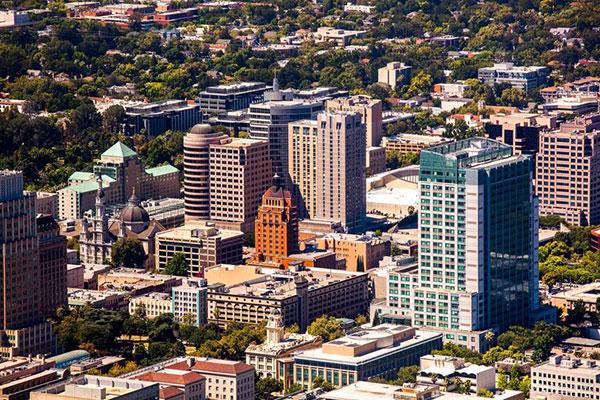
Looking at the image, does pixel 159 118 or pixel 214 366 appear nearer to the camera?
pixel 214 366

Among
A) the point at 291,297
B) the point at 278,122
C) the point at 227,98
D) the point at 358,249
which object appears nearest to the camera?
the point at 291,297

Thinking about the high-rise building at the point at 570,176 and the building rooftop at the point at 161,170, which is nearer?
the high-rise building at the point at 570,176

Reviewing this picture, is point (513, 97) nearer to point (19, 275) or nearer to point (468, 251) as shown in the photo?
point (468, 251)

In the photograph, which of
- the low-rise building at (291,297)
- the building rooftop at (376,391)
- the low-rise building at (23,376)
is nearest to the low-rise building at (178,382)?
the low-rise building at (23,376)

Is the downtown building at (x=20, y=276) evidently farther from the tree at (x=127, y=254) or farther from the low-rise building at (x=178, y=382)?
the tree at (x=127, y=254)

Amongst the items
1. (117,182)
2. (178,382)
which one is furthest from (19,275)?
(117,182)

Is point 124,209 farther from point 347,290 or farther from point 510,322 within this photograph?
point 510,322

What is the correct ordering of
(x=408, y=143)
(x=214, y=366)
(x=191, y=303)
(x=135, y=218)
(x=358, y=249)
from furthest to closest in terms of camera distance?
(x=408, y=143) < (x=135, y=218) < (x=358, y=249) < (x=191, y=303) < (x=214, y=366)

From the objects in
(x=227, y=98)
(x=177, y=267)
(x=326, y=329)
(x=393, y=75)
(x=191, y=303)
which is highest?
(x=227, y=98)
